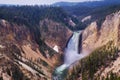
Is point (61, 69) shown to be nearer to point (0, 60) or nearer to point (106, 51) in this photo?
point (106, 51)

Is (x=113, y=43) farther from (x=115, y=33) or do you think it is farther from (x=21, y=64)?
(x=21, y=64)

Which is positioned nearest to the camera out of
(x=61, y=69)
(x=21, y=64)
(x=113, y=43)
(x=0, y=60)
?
(x=0, y=60)

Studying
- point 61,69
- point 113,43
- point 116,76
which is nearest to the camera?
point 116,76

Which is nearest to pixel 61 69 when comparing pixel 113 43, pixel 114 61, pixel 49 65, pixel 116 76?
pixel 49 65

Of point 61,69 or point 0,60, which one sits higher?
point 0,60

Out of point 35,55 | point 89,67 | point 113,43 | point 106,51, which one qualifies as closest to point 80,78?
point 89,67

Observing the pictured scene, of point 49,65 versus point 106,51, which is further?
point 49,65

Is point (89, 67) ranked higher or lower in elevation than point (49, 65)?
higher

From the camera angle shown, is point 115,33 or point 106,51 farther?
point 115,33

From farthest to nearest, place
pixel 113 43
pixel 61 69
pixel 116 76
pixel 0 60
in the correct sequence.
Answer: pixel 61 69
pixel 113 43
pixel 0 60
pixel 116 76
